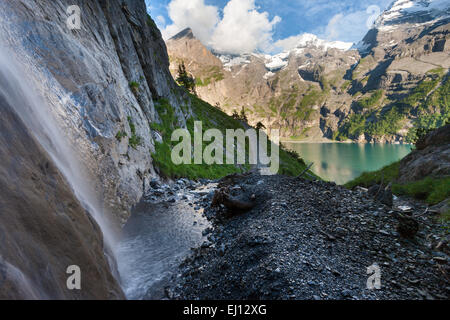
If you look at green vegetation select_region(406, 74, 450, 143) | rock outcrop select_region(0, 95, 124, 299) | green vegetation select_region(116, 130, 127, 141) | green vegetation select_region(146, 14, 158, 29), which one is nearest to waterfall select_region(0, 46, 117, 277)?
rock outcrop select_region(0, 95, 124, 299)

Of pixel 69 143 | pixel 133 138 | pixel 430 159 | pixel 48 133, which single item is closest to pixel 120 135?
pixel 133 138

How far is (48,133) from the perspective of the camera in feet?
20.0

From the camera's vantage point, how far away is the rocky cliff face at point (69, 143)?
3.39 meters

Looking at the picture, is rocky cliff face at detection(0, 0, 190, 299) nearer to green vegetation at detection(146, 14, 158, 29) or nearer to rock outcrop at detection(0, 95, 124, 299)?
rock outcrop at detection(0, 95, 124, 299)

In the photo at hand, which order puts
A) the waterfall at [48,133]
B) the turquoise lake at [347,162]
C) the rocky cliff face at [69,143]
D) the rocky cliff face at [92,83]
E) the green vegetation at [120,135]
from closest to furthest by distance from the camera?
the rocky cliff face at [69,143] < the waterfall at [48,133] < the rocky cliff face at [92,83] < the green vegetation at [120,135] < the turquoise lake at [347,162]

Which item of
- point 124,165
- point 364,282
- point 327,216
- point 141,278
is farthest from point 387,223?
point 124,165

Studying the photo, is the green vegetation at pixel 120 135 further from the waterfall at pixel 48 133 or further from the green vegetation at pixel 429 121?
the green vegetation at pixel 429 121

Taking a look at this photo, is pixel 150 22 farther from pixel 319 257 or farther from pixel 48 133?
pixel 319 257

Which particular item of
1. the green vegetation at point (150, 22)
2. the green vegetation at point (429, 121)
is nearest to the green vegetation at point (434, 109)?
the green vegetation at point (429, 121)

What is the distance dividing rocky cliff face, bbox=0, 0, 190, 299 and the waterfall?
0.35 feet

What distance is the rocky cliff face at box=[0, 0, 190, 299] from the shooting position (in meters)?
3.39

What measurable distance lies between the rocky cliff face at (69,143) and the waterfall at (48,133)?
0.11m

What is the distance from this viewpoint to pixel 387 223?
7160 millimetres
